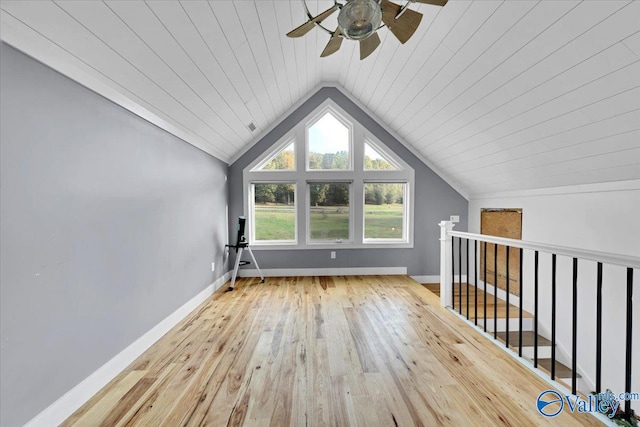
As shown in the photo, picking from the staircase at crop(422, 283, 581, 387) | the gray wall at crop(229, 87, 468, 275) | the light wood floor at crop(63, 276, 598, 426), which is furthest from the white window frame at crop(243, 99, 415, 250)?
the light wood floor at crop(63, 276, 598, 426)

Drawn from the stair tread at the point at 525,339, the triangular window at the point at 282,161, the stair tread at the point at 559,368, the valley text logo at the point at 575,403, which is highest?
the triangular window at the point at 282,161

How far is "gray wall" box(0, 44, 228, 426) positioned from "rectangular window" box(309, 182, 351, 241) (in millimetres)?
2696

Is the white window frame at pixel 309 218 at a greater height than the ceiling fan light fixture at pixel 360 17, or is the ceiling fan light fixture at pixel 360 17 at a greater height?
the ceiling fan light fixture at pixel 360 17

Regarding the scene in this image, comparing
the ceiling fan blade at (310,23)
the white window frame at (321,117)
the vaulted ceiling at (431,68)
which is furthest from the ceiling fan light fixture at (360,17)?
the white window frame at (321,117)

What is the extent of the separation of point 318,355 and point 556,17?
2.76 m

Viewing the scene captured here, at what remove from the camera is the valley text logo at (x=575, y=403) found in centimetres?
160

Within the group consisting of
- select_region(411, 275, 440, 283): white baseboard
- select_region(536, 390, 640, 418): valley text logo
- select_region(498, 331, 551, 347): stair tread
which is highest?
select_region(536, 390, 640, 418): valley text logo

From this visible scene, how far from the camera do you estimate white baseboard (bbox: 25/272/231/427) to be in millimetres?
1521

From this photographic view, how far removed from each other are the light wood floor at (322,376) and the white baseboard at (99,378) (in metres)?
0.05

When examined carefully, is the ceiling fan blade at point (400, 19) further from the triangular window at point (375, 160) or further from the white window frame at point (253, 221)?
the white window frame at point (253, 221)

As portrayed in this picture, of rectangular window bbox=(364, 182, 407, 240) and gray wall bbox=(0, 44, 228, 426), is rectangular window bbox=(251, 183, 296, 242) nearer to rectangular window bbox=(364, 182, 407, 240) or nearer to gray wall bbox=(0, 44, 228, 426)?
rectangular window bbox=(364, 182, 407, 240)

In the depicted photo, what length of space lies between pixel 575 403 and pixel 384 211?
3634 mm

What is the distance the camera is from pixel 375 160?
5.03m

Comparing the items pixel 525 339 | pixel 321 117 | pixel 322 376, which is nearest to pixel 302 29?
pixel 322 376
